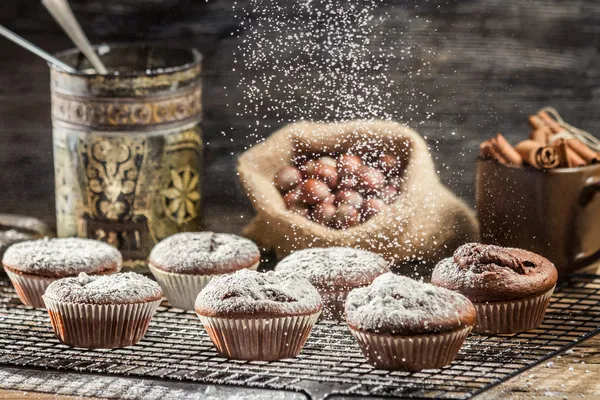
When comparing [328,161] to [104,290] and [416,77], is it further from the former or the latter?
[104,290]

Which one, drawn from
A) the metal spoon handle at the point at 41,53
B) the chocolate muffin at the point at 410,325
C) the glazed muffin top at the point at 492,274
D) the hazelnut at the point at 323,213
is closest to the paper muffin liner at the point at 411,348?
the chocolate muffin at the point at 410,325

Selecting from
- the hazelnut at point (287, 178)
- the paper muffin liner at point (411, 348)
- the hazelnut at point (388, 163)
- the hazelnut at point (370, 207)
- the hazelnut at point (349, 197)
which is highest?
the hazelnut at point (388, 163)

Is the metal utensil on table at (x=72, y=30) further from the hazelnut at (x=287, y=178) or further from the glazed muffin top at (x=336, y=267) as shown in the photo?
the glazed muffin top at (x=336, y=267)

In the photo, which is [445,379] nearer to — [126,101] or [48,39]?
[126,101]

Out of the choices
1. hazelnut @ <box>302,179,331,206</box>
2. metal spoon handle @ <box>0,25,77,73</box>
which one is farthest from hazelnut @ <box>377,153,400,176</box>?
metal spoon handle @ <box>0,25,77,73</box>

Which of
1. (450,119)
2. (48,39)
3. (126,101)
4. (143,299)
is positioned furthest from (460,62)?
(48,39)

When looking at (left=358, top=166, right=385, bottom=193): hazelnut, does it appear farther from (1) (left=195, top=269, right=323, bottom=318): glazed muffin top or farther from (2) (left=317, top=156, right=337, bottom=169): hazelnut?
(1) (left=195, top=269, right=323, bottom=318): glazed muffin top
